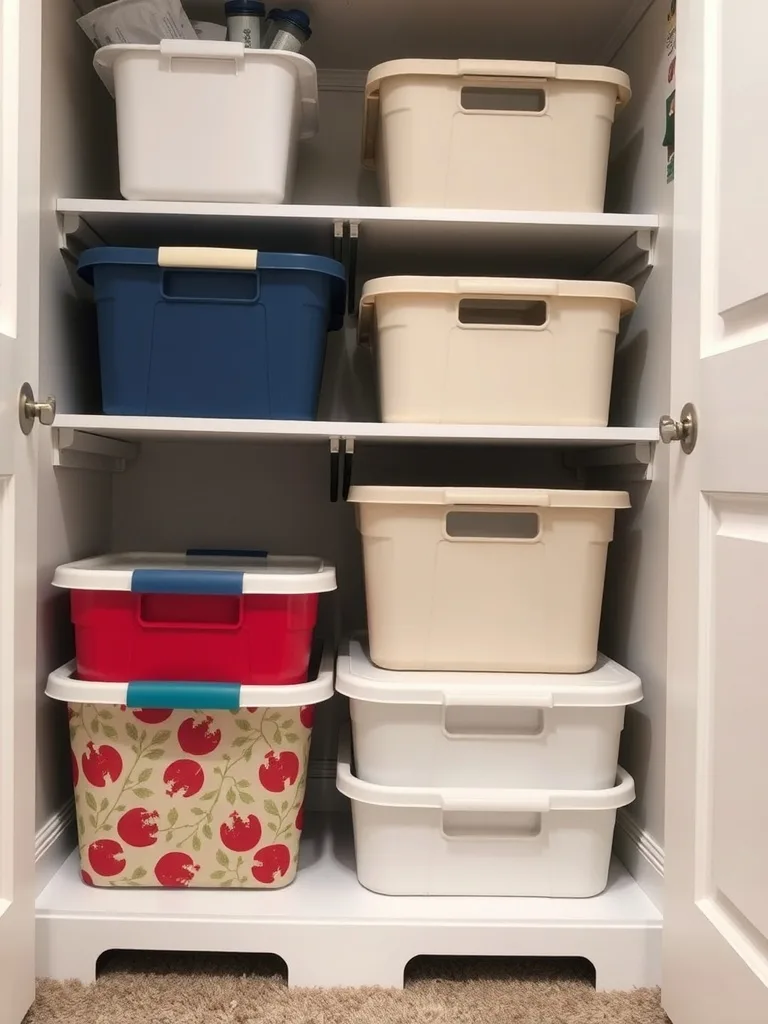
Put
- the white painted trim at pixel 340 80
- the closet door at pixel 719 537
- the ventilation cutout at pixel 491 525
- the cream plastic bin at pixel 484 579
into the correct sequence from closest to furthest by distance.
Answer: the closet door at pixel 719 537, the cream plastic bin at pixel 484 579, the ventilation cutout at pixel 491 525, the white painted trim at pixel 340 80

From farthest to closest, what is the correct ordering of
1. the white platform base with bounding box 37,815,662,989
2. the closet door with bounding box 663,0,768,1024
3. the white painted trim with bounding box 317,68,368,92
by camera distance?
the white painted trim with bounding box 317,68,368,92 → the white platform base with bounding box 37,815,662,989 → the closet door with bounding box 663,0,768,1024

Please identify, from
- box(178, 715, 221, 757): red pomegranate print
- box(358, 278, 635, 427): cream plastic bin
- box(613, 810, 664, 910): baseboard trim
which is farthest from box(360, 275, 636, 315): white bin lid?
box(613, 810, 664, 910): baseboard trim

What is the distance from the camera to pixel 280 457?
1475 mm

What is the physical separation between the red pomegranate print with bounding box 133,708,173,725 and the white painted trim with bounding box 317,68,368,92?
1.05 meters

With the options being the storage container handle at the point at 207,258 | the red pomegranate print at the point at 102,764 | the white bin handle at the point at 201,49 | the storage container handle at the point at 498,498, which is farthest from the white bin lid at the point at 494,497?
the white bin handle at the point at 201,49

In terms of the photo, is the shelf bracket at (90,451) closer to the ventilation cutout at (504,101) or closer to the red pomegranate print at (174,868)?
the red pomegranate print at (174,868)

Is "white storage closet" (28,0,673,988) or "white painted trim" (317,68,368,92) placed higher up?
"white painted trim" (317,68,368,92)

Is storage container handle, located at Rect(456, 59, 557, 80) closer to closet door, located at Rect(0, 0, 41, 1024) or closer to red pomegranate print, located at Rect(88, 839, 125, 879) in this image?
closet door, located at Rect(0, 0, 41, 1024)

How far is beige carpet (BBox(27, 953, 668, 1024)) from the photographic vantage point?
97 cm

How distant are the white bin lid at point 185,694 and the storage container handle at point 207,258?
1.76 feet

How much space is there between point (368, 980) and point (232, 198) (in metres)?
1.00

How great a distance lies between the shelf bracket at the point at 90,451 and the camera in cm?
112

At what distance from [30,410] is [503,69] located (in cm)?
75

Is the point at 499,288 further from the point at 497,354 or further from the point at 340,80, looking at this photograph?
the point at 340,80
